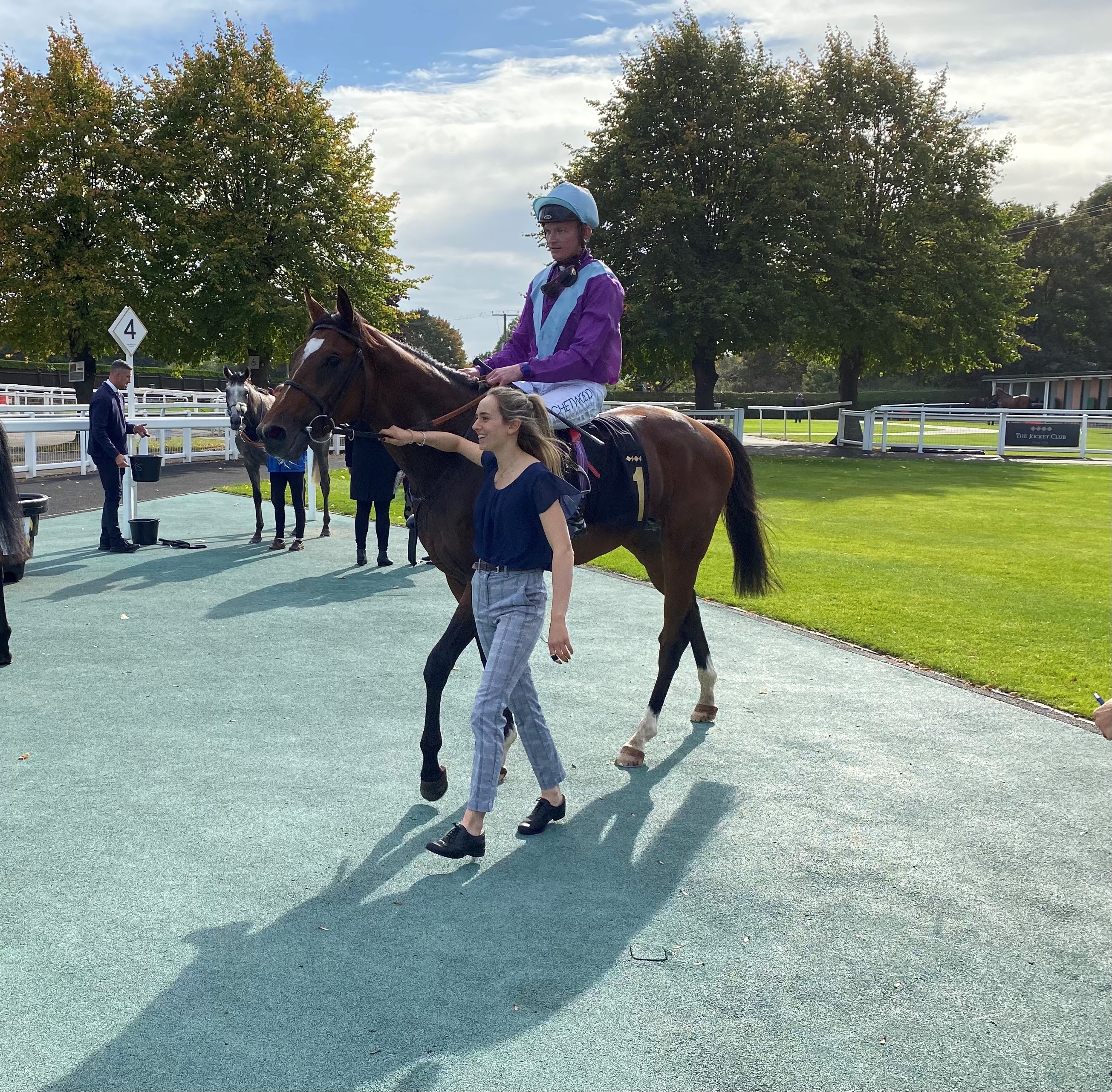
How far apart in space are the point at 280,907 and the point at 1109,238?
7136 cm

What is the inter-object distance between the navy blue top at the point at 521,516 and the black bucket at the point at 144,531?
8.57 meters

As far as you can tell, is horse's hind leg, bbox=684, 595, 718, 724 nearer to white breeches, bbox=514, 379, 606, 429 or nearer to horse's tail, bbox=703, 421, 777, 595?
horse's tail, bbox=703, 421, 777, 595

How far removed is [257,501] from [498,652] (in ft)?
30.8

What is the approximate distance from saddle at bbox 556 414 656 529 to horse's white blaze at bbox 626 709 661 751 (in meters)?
1.03

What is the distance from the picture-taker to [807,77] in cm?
3269

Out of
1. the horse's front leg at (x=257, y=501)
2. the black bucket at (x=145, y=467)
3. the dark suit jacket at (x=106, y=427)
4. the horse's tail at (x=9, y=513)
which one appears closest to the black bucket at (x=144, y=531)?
the black bucket at (x=145, y=467)

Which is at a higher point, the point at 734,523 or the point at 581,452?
the point at 581,452

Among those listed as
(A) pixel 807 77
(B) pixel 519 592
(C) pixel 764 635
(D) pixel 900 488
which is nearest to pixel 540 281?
(B) pixel 519 592

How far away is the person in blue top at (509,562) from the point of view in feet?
11.6

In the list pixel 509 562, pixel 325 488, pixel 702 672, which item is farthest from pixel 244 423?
pixel 509 562

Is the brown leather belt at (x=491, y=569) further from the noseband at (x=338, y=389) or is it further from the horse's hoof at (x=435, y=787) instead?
the horse's hoof at (x=435, y=787)

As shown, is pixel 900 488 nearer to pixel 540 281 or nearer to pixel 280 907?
pixel 540 281

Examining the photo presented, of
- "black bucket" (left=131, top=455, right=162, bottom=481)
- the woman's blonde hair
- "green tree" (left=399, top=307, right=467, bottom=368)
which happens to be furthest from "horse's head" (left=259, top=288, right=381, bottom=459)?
"green tree" (left=399, top=307, right=467, bottom=368)

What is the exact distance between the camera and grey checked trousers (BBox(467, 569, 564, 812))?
11.9 feet
